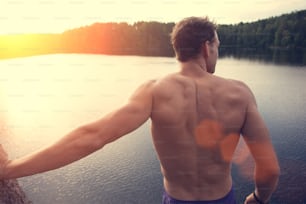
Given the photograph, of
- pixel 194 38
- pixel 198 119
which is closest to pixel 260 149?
pixel 198 119

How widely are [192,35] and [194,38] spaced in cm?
2

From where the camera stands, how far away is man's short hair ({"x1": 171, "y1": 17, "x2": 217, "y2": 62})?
1212 mm

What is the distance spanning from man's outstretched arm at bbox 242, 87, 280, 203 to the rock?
102 cm

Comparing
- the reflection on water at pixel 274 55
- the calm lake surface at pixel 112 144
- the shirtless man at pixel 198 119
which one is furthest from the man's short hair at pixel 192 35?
the reflection on water at pixel 274 55

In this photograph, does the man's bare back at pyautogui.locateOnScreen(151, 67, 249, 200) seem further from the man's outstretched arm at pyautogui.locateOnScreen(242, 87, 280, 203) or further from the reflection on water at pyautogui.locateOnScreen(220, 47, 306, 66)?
the reflection on water at pyautogui.locateOnScreen(220, 47, 306, 66)

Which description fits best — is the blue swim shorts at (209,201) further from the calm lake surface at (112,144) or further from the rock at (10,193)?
the calm lake surface at (112,144)

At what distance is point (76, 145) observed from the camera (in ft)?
2.98

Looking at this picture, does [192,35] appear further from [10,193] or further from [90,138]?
[10,193]

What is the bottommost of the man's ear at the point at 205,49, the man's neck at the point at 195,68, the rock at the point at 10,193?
the rock at the point at 10,193

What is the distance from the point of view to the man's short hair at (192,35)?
1.21 metres

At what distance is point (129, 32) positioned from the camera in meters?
28.3

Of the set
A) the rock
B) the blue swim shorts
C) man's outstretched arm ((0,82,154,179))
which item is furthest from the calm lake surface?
man's outstretched arm ((0,82,154,179))

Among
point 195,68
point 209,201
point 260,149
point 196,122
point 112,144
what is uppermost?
point 195,68

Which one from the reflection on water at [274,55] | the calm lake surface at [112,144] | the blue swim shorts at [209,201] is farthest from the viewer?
the reflection on water at [274,55]
